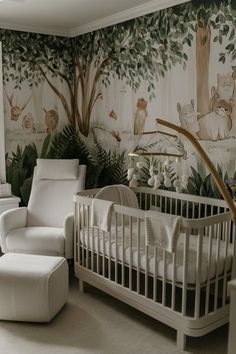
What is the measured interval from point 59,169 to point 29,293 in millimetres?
1500

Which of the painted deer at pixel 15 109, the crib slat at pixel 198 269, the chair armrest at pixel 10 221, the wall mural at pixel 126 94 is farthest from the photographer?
the painted deer at pixel 15 109

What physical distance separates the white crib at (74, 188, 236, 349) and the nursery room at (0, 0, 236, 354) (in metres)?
0.01

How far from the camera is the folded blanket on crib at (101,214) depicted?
287cm

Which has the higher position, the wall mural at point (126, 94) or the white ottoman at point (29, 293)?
the wall mural at point (126, 94)

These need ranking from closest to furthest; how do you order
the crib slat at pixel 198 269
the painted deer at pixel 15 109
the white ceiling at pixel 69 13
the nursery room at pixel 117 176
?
the crib slat at pixel 198 269 < the nursery room at pixel 117 176 < the white ceiling at pixel 69 13 < the painted deer at pixel 15 109

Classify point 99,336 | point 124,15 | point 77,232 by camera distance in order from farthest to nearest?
point 124,15 → point 77,232 → point 99,336

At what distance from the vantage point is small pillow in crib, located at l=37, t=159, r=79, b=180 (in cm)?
388

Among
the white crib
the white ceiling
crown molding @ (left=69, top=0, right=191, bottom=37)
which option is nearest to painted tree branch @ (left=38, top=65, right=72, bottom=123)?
the white ceiling

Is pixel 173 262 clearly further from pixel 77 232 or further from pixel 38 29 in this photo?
pixel 38 29

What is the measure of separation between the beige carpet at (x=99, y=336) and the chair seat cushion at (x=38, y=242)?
561mm

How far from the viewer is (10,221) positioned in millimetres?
3576

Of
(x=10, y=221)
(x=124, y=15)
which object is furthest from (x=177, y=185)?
(x=124, y=15)

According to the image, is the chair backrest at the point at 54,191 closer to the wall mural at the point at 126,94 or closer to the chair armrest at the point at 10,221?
the chair armrest at the point at 10,221

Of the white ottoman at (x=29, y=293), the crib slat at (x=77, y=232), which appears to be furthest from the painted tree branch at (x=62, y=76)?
the white ottoman at (x=29, y=293)
